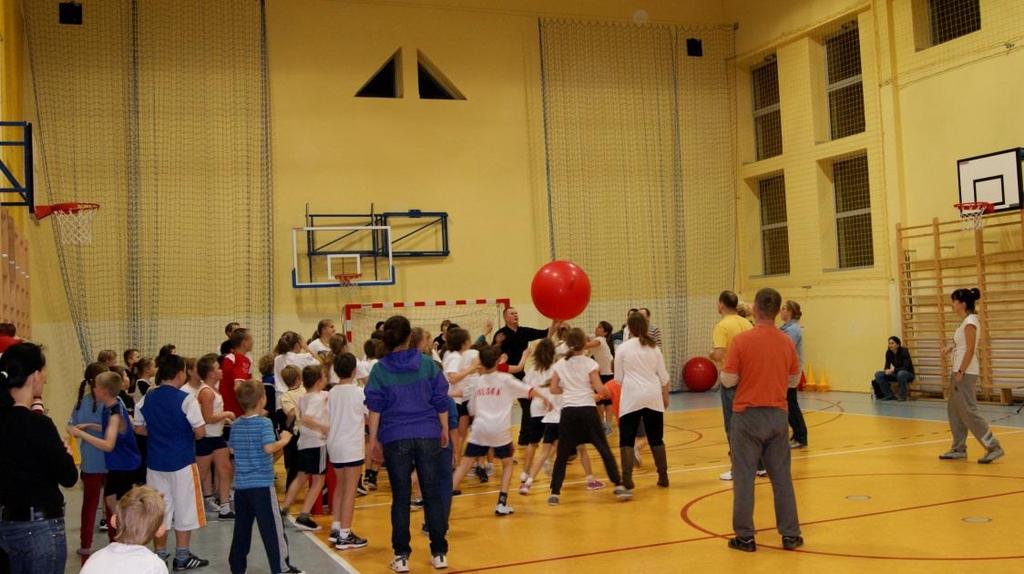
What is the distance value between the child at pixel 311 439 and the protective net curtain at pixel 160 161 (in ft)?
29.5

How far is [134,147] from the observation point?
15727 mm

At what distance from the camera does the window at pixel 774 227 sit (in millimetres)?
19312

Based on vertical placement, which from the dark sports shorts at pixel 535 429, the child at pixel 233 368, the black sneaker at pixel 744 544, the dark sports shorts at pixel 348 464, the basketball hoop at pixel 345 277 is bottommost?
the black sneaker at pixel 744 544

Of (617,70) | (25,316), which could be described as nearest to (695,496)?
(25,316)

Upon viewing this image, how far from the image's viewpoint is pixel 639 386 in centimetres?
812

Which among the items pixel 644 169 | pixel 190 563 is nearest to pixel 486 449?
pixel 190 563

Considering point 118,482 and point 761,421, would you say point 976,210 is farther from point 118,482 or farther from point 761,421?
point 118,482

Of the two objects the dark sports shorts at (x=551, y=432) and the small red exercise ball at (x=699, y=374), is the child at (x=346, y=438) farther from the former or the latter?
the small red exercise ball at (x=699, y=374)

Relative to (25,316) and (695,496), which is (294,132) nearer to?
(25,316)

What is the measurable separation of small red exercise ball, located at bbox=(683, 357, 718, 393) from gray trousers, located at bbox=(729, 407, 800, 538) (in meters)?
12.8

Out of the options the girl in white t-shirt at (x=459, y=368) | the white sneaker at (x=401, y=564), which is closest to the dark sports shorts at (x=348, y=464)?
the white sneaker at (x=401, y=564)

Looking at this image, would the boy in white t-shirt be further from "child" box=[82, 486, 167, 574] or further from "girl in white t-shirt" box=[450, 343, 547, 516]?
"child" box=[82, 486, 167, 574]

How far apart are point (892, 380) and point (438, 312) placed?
7896 mm

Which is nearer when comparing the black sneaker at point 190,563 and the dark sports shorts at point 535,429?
the black sneaker at point 190,563
